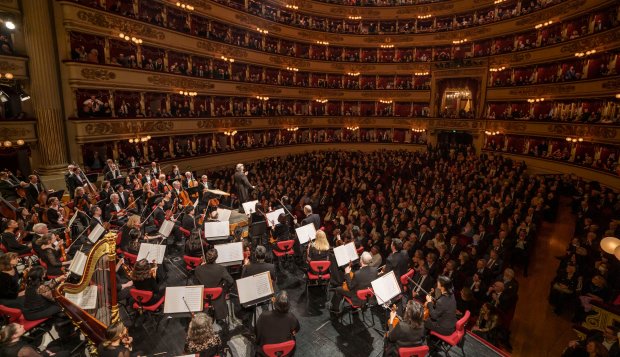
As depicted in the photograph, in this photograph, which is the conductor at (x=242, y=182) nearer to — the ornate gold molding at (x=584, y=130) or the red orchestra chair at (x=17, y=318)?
the red orchestra chair at (x=17, y=318)

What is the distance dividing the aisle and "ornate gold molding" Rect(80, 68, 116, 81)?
18.9 metres

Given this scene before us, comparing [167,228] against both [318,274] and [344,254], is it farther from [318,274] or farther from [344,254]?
[344,254]

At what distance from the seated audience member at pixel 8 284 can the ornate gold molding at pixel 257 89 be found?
20.4 metres

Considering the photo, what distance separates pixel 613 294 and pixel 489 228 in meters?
4.30

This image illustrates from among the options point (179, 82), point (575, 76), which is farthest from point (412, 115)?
point (179, 82)

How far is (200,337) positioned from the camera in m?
4.32

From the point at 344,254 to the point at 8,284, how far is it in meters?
6.16

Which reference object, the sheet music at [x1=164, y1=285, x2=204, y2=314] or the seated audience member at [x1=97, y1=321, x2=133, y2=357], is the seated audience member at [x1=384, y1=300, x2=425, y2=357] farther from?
the seated audience member at [x1=97, y1=321, x2=133, y2=357]

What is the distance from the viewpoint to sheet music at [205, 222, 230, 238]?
800 centimetres

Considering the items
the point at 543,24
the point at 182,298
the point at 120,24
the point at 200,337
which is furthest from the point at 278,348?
the point at 543,24

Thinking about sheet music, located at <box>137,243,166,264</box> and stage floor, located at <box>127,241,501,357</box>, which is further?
sheet music, located at <box>137,243,166,264</box>

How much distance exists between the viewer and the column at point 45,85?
42.8 ft

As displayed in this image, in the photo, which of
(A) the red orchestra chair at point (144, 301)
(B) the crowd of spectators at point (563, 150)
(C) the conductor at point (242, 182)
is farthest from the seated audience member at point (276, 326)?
(B) the crowd of spectators at point (563, 150)

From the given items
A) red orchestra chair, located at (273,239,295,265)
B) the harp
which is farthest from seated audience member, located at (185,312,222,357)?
red orchestra chair, located at (273,239,295,265)
